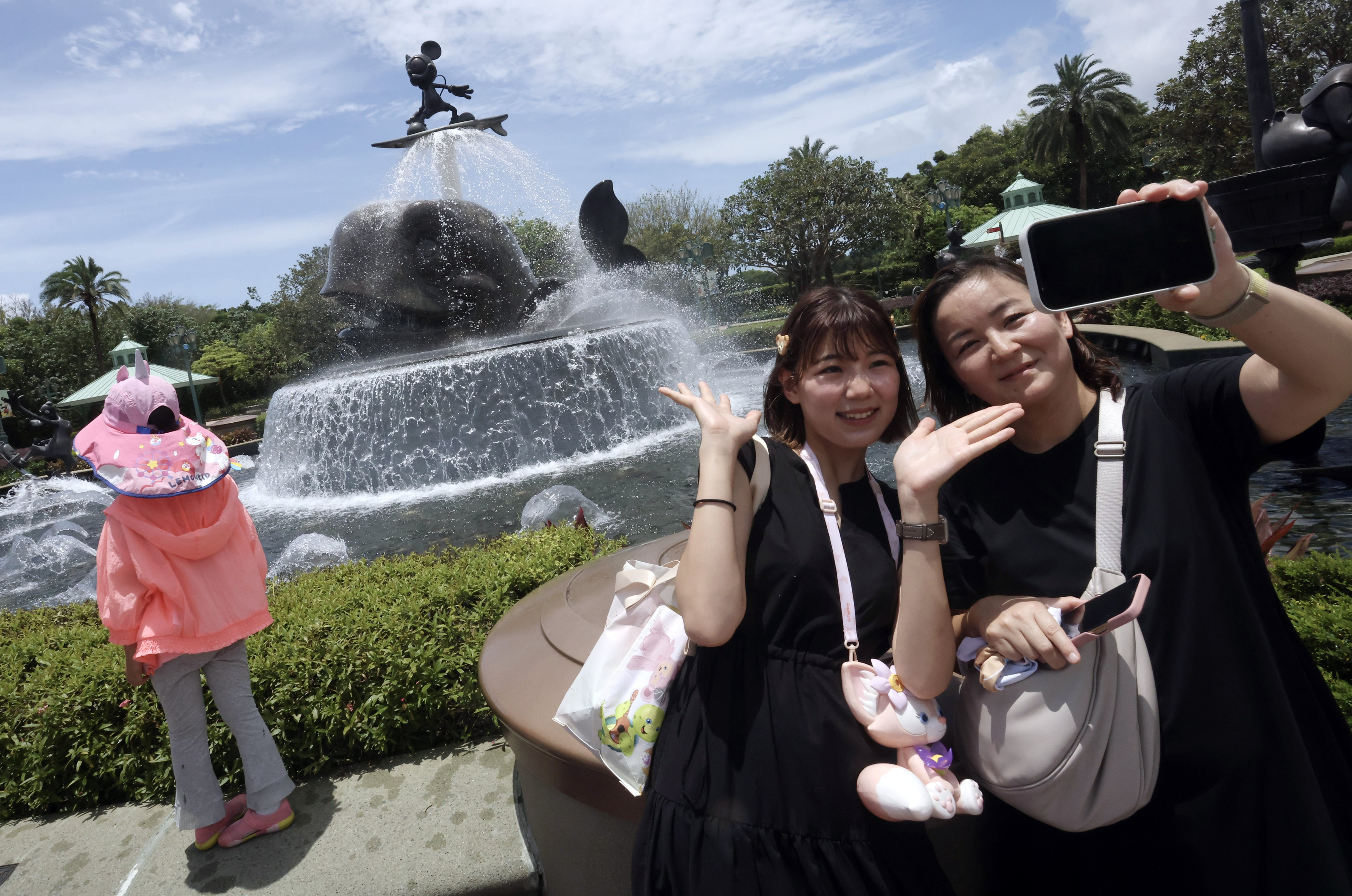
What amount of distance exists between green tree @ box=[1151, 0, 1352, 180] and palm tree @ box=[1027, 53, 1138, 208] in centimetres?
1064

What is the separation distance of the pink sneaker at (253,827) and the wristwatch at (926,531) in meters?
2.66

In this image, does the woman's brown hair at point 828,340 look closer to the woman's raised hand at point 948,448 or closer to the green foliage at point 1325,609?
the woman's raised hand at point 948,448

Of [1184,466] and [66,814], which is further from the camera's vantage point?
[66,814]

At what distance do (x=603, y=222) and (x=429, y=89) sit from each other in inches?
162

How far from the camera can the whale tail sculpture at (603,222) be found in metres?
15.9

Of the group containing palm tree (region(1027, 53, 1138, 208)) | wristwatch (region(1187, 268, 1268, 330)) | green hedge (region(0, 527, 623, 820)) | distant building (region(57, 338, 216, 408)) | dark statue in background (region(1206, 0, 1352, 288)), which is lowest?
green hedge (region(0, 527, 623, 820))

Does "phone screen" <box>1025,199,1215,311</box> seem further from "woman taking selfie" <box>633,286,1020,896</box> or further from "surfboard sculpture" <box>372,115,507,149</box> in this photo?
"surfboard sculpture" <box>372,115,507,149</box>

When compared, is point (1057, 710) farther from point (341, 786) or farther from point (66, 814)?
point (66, 814)

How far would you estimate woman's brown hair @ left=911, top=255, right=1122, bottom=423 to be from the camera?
1501 millimetres

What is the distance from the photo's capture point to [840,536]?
57.3 inches

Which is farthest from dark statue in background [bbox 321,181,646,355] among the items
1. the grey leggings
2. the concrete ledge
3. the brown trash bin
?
the brown trash bin

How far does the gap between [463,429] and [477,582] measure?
7310 millimetres

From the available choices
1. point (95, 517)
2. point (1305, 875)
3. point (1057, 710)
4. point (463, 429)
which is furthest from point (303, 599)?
point (95, 517)

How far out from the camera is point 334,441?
10.9m
